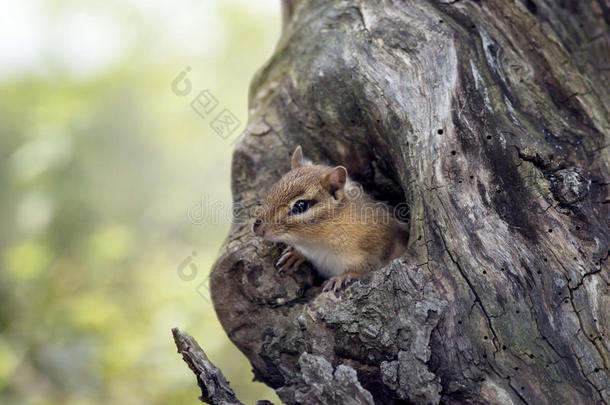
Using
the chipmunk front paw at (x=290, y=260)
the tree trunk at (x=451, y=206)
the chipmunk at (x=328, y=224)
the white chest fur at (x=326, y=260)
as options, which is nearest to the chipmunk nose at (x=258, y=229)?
the chipmunk at (x=328, y=224)

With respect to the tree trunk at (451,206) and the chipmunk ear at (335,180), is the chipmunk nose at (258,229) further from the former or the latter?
the chipmunk ear at (335,180)

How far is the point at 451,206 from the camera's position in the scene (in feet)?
10.4

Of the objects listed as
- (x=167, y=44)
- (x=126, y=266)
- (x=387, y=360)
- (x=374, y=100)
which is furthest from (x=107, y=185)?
(x=387, y=360)

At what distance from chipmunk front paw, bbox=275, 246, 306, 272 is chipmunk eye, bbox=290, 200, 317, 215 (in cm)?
27

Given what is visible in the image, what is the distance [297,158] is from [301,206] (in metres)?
0.39

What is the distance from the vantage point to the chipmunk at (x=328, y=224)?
3740 millimetres

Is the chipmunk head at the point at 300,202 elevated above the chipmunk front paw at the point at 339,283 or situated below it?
above

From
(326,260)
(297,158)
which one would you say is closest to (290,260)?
(326,260)

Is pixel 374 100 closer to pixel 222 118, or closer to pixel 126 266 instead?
pixel 222 118

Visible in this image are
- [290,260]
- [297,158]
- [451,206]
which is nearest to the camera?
[451,206]

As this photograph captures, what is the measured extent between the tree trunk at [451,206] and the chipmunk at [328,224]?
0.18 m

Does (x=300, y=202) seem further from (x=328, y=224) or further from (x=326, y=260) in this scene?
(x=326, y=260)

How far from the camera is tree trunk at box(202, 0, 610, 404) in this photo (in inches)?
115

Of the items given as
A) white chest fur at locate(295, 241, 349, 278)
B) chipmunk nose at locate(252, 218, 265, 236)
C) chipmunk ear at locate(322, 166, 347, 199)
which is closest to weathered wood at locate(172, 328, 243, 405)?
chipmunk nose at locate(252, 218, 265, 236)
